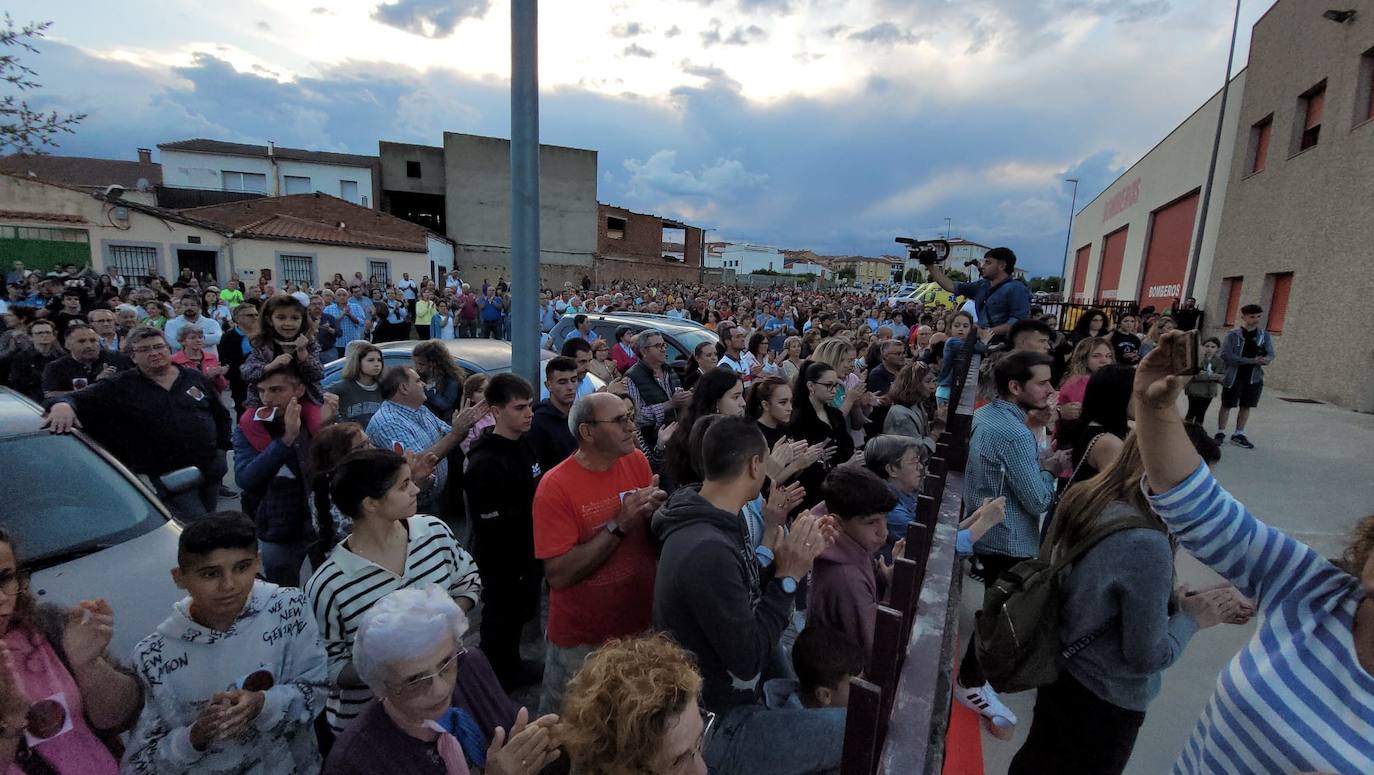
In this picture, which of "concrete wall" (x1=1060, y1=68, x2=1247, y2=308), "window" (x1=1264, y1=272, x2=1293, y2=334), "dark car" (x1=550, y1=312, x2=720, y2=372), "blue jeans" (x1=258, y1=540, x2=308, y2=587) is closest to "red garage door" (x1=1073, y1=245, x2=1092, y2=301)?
"concrete wall" (x1=1060, y1=68, x2=1247, y2=308)

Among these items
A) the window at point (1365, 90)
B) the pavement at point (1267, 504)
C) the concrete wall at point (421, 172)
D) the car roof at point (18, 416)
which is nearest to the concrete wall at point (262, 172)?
the concrete wall at point (421, 172)

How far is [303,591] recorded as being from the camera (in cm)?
221

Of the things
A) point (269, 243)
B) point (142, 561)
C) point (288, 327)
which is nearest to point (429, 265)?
point (269, 243)

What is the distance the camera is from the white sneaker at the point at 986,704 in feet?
9.62

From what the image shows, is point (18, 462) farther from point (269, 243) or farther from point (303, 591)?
point (269, 243)

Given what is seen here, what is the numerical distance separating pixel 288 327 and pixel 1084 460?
17.6 ft

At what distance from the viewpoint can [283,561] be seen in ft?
10.9

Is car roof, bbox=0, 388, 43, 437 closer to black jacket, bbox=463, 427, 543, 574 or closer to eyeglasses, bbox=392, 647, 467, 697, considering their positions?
black jacket, bbox=463, 427, 543, 574

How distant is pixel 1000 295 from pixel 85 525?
707 centimetres

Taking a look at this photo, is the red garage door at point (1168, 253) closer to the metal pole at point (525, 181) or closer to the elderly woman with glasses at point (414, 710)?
the metal pole at point (525, 181)

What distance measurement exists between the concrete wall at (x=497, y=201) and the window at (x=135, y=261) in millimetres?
15761

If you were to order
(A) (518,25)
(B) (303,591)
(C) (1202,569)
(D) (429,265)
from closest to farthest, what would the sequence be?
(B) (303,591), (A) (518,25), (C) (1202,569), (D) (429,265)

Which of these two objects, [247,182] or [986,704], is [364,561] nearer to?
[986,704]

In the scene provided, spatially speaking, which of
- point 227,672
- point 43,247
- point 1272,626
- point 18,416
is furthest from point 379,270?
point 1272,626
